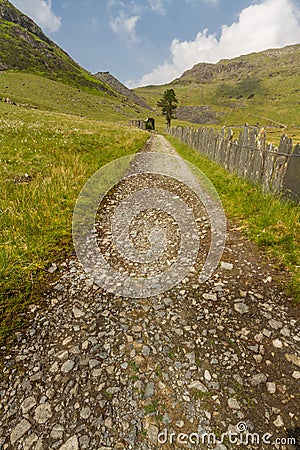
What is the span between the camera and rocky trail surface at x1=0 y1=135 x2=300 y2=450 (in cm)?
221

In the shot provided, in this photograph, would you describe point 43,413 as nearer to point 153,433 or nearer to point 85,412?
point 85,412

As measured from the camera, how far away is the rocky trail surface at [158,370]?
2215mm

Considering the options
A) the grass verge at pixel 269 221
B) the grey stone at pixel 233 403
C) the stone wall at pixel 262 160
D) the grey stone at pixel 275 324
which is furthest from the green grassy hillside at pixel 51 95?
the grey stone at pixel 233 403

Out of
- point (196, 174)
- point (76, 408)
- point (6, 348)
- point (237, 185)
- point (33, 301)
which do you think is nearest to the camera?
point (76, 408)

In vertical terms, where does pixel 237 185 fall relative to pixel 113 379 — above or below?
above

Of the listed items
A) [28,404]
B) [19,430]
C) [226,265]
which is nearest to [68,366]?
→ [28,404]

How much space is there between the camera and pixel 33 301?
12.1ft

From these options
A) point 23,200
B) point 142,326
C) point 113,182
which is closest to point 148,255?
point 142,326

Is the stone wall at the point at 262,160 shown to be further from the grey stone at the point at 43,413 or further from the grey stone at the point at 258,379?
the grey stone at the point at 43,413

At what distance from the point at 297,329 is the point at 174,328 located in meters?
1.65

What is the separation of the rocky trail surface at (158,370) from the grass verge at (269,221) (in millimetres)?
663

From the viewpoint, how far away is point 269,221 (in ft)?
18.7

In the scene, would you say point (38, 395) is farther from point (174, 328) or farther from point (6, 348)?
point (174, 328)

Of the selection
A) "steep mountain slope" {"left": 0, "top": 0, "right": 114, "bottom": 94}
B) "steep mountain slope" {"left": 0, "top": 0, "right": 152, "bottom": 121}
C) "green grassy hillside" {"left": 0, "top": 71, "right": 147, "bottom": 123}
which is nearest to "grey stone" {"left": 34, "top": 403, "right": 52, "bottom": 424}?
"steep mountain slope" {"left": 0, "top": 0, "right": 152, "bottom": 121}
